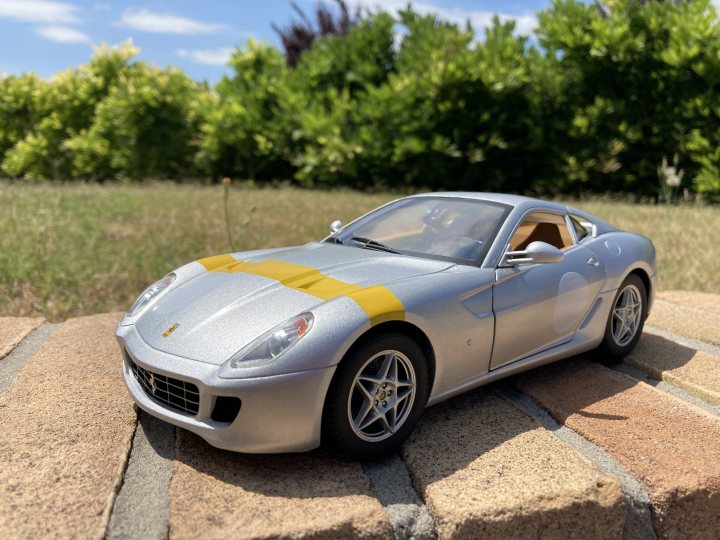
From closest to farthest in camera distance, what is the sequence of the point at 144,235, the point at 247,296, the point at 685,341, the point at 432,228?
the point at 247,296 < the point at 432,228 < the point at 685,341 < the point at 144,235

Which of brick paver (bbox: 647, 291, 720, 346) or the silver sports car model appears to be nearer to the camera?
the silver sports car model

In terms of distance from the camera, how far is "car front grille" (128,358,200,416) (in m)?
2.60

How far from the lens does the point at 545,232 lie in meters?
4.09

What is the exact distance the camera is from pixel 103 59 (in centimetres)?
1583

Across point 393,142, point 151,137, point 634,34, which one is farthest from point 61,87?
point 634,34

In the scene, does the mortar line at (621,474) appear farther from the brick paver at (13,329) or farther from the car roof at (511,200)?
the brick paver at (13,329)

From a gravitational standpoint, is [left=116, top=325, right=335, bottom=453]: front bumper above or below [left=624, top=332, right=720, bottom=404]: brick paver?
above

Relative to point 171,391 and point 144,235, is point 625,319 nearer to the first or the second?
point 171,391

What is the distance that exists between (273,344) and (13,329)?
2478 millimetres

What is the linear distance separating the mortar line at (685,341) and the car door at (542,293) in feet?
3.55

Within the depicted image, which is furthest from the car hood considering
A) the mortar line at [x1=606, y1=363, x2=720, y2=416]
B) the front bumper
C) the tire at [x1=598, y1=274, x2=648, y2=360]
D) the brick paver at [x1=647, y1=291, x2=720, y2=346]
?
the brick paver at [x1=647, y1=291, x2=720, y2=346]

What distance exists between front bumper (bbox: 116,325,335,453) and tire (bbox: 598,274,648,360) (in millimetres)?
2191

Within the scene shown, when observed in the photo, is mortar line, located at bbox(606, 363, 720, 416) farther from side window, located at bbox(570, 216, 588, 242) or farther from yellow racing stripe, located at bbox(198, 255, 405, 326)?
yellow racing stripe, located at bbox(198, 255, 405, 326)

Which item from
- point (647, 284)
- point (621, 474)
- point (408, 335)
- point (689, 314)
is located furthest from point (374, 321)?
point (689, 314)
